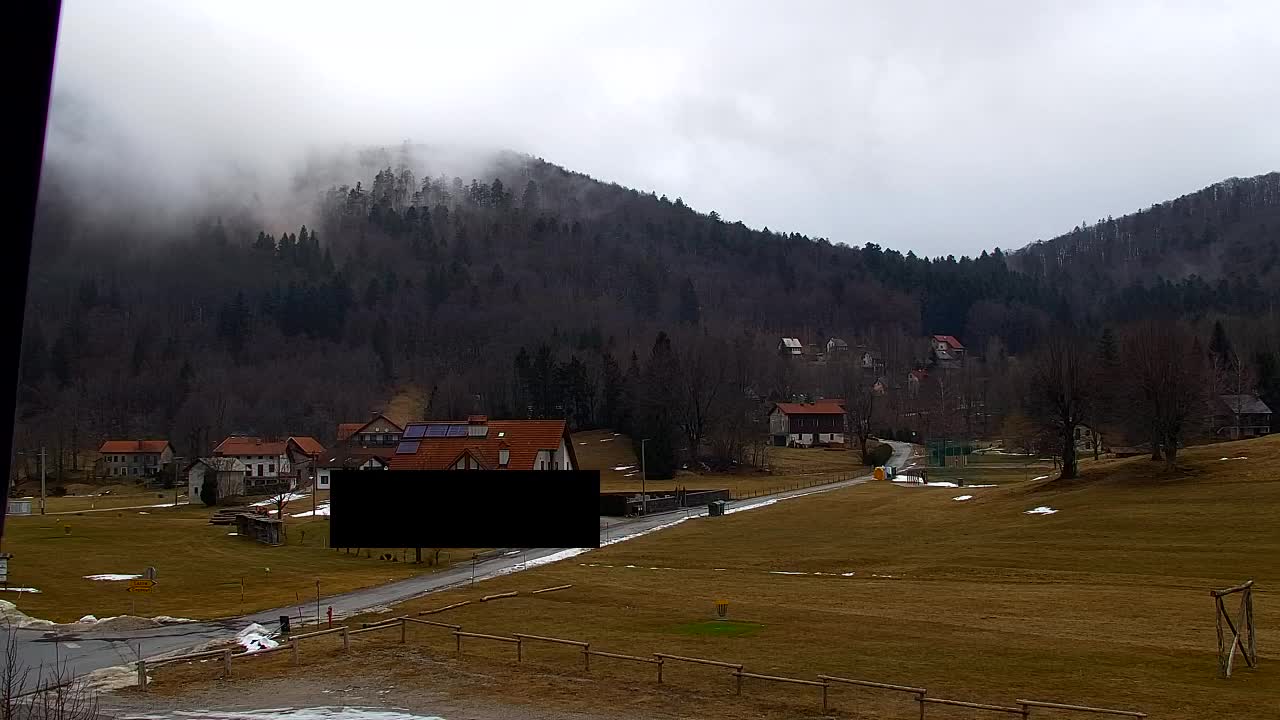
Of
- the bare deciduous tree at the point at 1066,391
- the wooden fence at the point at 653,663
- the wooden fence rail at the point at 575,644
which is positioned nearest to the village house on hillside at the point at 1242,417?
the bare deciduous tree at the point at 1066,391

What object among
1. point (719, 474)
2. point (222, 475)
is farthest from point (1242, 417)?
point (222, 475)

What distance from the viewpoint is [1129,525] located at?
59375mm

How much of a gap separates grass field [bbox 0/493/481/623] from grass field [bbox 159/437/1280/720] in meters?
9.08

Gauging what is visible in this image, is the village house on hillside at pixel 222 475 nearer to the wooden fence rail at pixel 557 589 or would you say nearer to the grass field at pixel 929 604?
the grass field at pixel 929 604

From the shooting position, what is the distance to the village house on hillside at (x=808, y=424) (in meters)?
138

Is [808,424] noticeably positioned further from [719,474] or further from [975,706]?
[975,706]

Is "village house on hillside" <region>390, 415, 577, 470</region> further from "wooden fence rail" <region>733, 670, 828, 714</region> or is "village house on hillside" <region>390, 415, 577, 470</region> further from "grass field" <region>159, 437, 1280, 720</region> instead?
"wooden fence rail" <region>733, 670, 828, 714</region>

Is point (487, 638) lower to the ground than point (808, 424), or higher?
lower

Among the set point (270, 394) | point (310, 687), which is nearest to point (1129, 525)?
point (310, 687)

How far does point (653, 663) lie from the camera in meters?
32.2

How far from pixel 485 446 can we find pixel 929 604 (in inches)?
1485

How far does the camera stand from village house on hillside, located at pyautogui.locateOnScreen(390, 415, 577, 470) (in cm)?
949

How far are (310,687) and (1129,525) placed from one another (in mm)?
49758

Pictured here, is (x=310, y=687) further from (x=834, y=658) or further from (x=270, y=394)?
(x=270, y=394)
